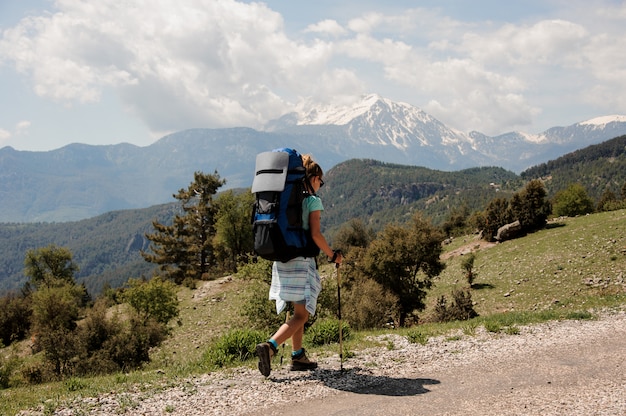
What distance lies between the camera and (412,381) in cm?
747

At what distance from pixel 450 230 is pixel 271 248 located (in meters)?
78.9

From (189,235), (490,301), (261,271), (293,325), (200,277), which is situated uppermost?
(189,235)

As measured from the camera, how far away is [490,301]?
94.4 feet

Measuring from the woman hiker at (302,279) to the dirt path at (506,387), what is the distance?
889 mm

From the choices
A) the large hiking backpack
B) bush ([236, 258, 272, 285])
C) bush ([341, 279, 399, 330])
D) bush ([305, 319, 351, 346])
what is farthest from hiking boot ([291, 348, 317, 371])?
bush ([236, 258, 272, 285])

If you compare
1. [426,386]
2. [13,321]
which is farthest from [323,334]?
[13,321]

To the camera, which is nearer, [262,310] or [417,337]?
[417,337]

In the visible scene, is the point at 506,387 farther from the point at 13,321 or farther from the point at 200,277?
the point at 200,277

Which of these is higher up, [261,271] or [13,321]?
[261,271]

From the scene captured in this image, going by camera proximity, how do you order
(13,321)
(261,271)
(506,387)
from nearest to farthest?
(506,387)
(261,271)
(13,321)

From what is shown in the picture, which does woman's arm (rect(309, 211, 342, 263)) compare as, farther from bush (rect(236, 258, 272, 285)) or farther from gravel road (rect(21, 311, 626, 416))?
bush (rect(236, 258, 272, 285))

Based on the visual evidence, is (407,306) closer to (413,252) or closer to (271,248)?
(413,252)

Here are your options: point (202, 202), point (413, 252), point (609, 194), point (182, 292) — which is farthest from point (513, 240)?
point (609, 194)

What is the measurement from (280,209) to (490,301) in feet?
85.9
